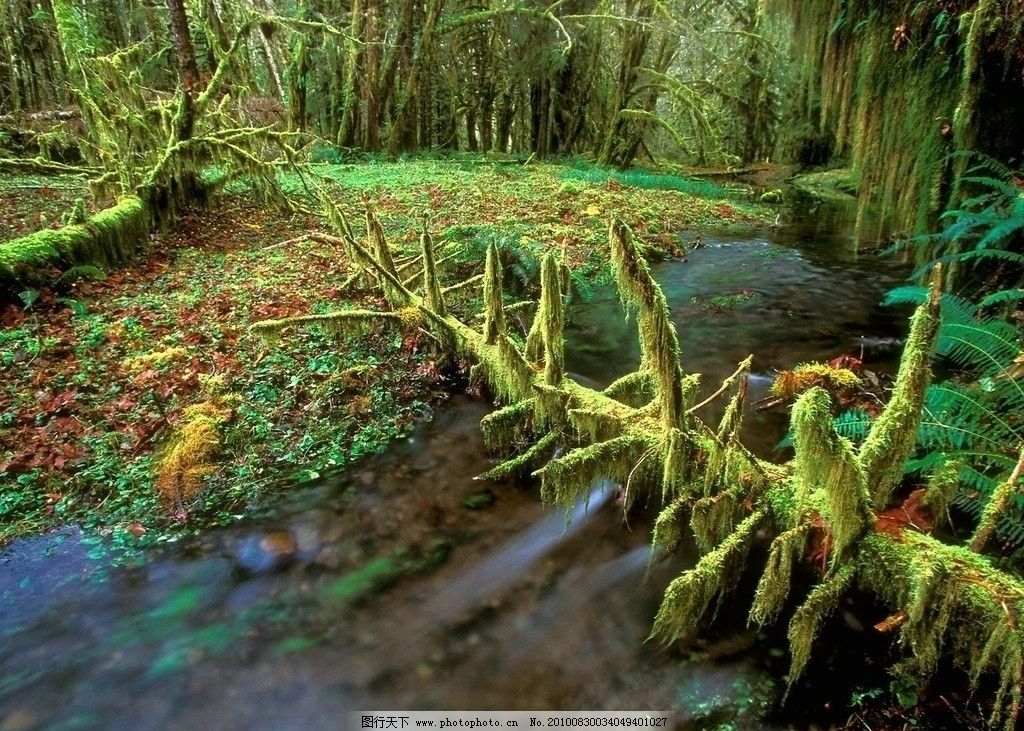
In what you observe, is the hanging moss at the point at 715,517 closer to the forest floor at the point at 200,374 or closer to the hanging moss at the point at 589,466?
the hanging moss at the point at 589,466

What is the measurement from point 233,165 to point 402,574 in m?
9.59

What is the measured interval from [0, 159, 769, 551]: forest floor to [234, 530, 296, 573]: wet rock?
323 mm

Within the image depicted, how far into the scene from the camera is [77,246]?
7.40 meters

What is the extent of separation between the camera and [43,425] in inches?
193

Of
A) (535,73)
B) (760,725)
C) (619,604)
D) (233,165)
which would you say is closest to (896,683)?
(760,725)

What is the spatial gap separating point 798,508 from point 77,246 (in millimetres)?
8624

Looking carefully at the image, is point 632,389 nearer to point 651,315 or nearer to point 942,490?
point 651,315

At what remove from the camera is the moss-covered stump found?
21.9 feet

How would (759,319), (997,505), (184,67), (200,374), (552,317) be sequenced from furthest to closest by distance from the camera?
(184,67) → (759,319) → (200,374) → (552,317) → (997,505)

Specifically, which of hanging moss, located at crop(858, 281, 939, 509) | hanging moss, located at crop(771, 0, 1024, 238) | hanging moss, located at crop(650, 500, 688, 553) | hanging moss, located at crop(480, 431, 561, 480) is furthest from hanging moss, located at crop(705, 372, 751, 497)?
hanging moss, located at crop(771, 0, 1024, 238)

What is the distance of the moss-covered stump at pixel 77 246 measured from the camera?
21.9 ft

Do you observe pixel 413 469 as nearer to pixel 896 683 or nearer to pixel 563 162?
pixel 896 683

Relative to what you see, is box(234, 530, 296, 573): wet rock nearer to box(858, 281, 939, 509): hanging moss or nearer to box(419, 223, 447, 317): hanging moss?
box(419, 223, 447, 317): hanging moss

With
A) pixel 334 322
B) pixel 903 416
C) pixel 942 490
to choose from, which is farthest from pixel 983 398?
pixel 334 322
